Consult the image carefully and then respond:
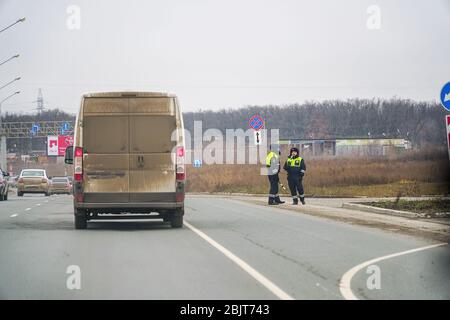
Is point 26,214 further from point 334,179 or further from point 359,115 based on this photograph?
point 359,115

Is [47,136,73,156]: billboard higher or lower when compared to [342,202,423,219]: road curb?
higher

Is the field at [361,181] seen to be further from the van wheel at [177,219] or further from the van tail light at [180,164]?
the van tail light at [180,164]

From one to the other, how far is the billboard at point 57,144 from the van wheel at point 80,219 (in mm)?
95601

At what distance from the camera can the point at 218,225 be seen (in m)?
20.3

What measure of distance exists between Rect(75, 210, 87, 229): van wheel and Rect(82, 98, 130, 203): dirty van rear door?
2.27 feet

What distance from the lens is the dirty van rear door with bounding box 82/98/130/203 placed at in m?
17.7

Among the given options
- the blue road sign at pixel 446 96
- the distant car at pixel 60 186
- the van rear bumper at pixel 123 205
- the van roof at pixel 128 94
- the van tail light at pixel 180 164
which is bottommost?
the distant car at pixel 60 186

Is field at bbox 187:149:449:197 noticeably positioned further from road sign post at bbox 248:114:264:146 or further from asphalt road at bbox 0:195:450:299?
asphalt road at bbox 0:195:450:299

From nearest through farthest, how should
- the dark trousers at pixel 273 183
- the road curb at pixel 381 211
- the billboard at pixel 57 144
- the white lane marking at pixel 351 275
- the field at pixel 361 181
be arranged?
the white lane marking at pixel 351 275, the road curb at pixel 381 211, the dark trousers at pixel 273 183, the field at pixel 361 181, the billboard at pixel 57 144

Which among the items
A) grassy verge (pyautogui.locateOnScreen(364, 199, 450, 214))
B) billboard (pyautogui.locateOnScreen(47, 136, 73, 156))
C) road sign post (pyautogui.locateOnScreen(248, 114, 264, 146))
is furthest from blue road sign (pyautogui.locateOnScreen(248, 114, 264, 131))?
billboard (pyautogui.locateOnScreen(47, 136, 73, 156))

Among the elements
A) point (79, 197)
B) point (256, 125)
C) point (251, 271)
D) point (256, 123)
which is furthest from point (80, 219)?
point (256, 125)

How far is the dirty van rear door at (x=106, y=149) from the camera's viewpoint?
17.7 m

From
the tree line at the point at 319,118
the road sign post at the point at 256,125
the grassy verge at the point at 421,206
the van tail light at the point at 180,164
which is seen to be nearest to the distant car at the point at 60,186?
the road sign post at the point at 256,125
